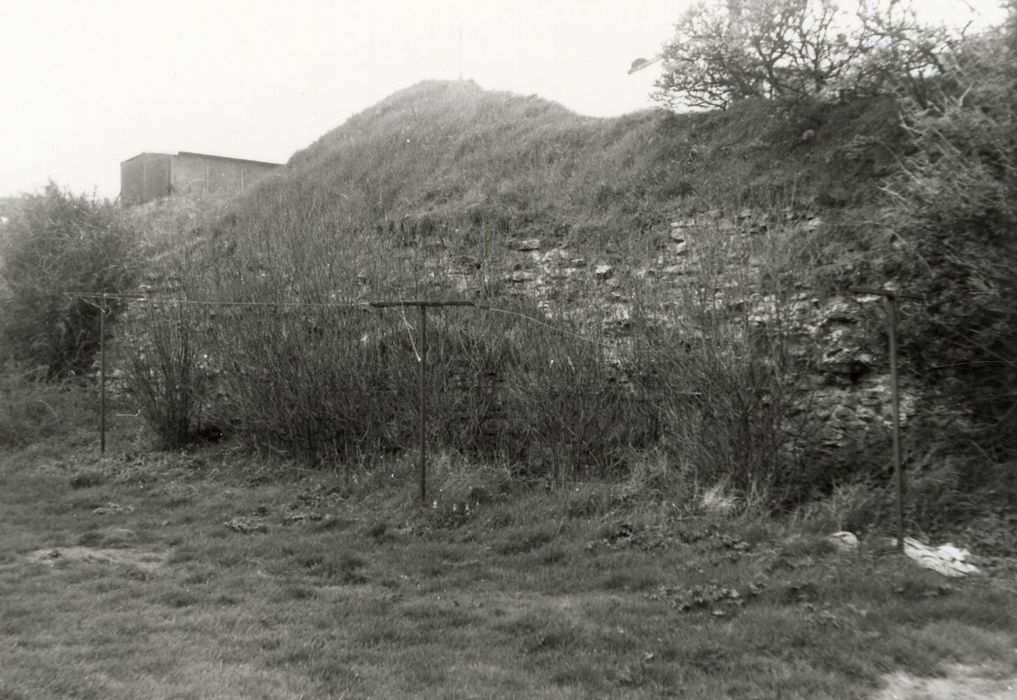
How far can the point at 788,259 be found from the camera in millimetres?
7949

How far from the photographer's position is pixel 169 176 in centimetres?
2869

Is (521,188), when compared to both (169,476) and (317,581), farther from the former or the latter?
(317,581)

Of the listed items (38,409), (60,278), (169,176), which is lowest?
(38,409)

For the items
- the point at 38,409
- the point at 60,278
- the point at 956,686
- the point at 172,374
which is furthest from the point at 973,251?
the point at 60,278

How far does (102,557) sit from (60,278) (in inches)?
448

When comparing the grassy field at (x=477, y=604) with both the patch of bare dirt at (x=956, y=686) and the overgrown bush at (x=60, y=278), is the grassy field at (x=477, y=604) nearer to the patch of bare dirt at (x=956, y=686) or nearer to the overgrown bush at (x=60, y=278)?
the patch of bare dirt at (x=956, y=686)

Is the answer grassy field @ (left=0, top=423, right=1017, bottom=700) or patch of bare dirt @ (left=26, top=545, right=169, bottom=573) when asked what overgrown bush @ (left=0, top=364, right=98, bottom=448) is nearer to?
grassy field @ (left=0, top=423, right=1017, bottom=700)

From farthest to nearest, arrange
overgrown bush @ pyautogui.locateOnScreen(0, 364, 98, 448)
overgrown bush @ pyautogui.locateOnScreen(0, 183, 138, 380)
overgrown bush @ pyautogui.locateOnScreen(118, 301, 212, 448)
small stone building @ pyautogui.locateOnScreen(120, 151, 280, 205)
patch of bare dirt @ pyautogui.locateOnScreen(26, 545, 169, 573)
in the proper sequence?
small stone building @ pyautogui.locateOnScreen(120, 151, 280, 205) → overgrown bush @ pyautogui.locateOnScreen(0, 183, 138, 380) → overgrown bush @ pyautogui.locateOnScreen(0, 364, 98, 448) → overgrown bush @ pyautogui.locateOnScreen(118, 301, 212, 448) → patch of bare dirt @ pyautogui.locateOnScreen(26, 545, 169, 573)

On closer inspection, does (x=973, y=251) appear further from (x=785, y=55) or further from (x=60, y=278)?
(x=60, y=278)

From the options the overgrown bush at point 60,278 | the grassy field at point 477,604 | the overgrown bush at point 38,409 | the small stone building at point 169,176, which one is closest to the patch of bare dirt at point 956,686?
the grassy field at point 477,604

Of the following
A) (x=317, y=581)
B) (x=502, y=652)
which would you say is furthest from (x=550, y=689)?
(x=317, y=581)

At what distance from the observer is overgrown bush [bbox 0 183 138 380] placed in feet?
54.2

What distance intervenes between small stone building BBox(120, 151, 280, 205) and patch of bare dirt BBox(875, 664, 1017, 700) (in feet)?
89.8

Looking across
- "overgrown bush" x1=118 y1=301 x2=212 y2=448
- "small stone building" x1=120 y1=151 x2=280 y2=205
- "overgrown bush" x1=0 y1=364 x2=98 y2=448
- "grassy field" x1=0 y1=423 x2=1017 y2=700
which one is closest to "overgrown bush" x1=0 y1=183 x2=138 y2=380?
"overgrown bush" x1=0 y1=364 x2=98 y2=448
